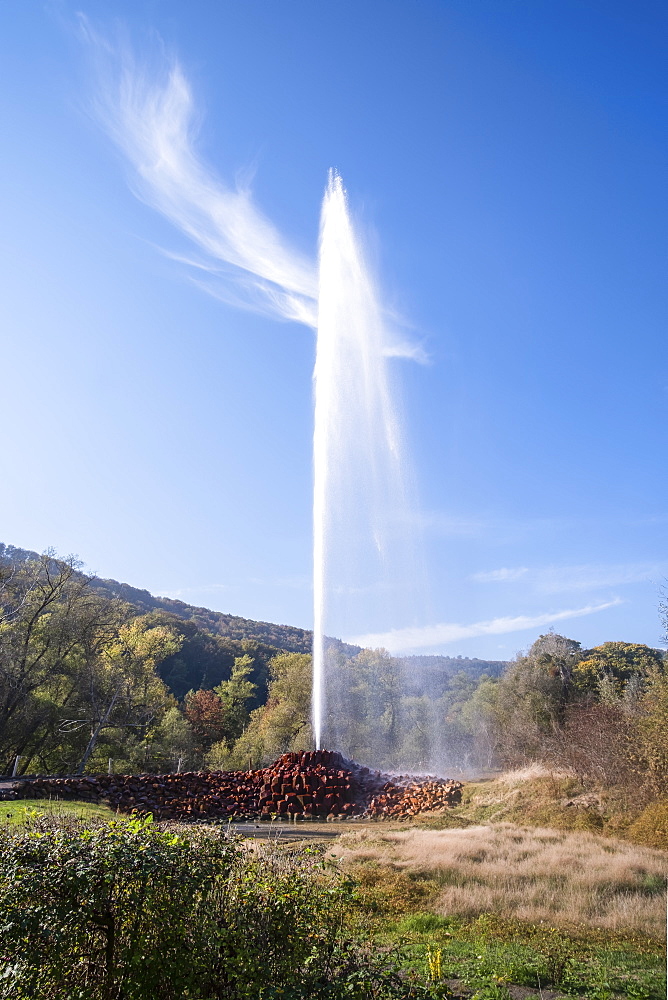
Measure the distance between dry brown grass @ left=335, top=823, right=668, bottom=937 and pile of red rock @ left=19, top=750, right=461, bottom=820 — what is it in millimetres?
9812

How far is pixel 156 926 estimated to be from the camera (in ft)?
14.4

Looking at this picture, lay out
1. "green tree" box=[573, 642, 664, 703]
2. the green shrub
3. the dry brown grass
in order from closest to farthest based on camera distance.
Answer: the dry brown grass → the green shrub → "green tree" box=[573, 642, 664, 703]

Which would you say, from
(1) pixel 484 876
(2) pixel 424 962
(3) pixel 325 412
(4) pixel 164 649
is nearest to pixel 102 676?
(4) pixel 164 649

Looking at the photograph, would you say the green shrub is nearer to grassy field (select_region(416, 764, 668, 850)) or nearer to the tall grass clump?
grassy field (select_region(416, 764, 668, 850))

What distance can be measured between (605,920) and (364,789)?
2105 centimetres

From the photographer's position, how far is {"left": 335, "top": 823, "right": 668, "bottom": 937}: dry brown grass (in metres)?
9.12

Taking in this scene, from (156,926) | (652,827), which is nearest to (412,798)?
(652,827)

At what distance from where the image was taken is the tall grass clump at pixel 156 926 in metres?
3.94

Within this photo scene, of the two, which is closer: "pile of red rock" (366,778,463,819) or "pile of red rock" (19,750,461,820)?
"pile of red rock" (19,750,461,820)

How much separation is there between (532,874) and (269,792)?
1705 centimetres

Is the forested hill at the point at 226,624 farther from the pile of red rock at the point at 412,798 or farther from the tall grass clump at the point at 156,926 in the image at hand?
the tall grass clump at the point at 156,926

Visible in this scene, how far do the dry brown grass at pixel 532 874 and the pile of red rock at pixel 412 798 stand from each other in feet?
36.4

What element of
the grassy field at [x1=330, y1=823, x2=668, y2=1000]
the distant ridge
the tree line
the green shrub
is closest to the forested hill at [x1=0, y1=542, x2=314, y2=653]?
the distant ridge

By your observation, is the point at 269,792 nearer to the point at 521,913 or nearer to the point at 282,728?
the point at 521,913
